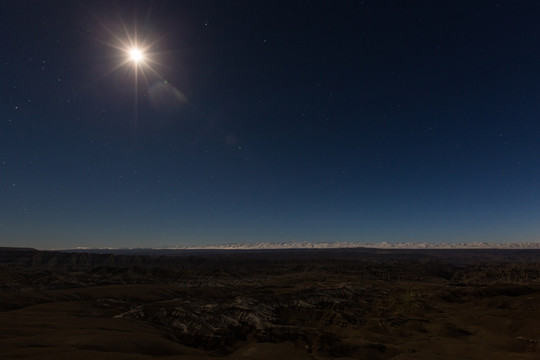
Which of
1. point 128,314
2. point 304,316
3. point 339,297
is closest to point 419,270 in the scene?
point 339,297

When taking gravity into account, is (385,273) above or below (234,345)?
below

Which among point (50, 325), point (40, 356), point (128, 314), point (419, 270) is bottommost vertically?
point (419, 270)

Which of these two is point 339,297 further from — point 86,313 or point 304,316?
point 86,313

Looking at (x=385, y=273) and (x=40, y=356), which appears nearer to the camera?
(x=40, y=356)

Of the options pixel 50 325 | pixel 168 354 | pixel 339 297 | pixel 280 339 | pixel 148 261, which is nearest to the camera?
pixel 168 354

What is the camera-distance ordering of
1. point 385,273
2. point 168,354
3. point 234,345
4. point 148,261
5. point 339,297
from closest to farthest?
point 168,354
point 234,345
point 339,297
point 385,273
point 148,261

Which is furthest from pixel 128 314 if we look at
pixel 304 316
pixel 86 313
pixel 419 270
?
pixel 419 270

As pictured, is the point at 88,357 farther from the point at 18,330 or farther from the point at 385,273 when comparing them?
the point at 385,273

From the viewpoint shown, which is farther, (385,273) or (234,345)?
(385,273)

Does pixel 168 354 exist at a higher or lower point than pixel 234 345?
higher
